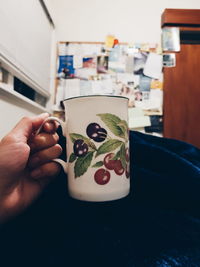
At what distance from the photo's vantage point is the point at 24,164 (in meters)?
0.39

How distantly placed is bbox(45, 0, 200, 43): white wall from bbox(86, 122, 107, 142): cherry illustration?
1.44 metres

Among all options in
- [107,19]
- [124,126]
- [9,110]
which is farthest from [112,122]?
[107,19]

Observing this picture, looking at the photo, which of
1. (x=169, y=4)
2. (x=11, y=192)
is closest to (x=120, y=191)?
(x=11, y=192)

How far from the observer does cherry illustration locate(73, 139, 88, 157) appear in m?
0.36

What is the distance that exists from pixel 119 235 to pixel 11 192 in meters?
0.22

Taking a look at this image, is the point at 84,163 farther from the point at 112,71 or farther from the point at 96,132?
the point at 112,71

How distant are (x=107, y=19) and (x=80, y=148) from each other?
1.57 meters

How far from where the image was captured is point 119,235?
1.06 feet

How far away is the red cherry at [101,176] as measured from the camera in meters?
0.35

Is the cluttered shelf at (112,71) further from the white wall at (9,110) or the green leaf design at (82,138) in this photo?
the green leaf design at (82,138)

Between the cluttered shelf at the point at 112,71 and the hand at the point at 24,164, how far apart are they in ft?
3.89

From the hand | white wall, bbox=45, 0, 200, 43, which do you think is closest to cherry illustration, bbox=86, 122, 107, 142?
the hand

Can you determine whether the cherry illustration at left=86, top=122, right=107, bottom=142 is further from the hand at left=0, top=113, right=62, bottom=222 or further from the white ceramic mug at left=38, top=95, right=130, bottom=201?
the hand at left=0, top=113, right=62, bottom=222

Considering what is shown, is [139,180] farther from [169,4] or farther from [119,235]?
[169,4]
